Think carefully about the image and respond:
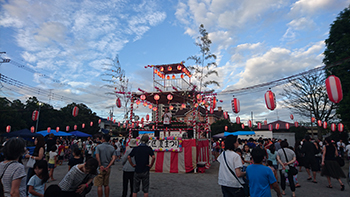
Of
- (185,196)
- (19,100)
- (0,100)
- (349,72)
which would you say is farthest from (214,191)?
(19,100)

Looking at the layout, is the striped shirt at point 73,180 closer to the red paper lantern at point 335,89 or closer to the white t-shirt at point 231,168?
the white t-shirt at point 231,168

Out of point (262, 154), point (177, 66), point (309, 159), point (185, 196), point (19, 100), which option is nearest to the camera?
point (262, 154)

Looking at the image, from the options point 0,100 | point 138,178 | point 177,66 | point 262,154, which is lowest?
point 138,178

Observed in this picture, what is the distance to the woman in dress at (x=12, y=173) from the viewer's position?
2418 mm

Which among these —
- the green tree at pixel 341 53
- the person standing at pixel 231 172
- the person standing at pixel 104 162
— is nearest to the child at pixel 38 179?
the person standing at pixel 104 162

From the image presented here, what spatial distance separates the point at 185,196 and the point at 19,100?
37.5 metres

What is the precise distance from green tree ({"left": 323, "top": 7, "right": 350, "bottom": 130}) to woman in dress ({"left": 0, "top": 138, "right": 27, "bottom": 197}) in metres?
21.8

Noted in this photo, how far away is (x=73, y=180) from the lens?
112 inches

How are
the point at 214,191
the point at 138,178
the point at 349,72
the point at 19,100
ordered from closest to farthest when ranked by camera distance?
the point at 138,178
the point at 214,191
the point at 349,72
the point at 19,100

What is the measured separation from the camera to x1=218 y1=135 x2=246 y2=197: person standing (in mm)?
3472

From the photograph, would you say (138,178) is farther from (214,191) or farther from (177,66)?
(177,66)

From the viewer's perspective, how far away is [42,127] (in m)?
32.9

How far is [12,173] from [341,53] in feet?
82.7

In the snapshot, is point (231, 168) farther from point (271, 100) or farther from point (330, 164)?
point (271, 100)
